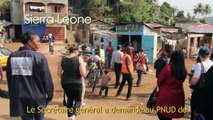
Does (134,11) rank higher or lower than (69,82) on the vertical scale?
higher

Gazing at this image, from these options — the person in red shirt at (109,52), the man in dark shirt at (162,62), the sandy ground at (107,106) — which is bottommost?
the sandy ground at (107,106)

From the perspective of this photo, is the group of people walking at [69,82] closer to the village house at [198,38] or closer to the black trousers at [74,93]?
the black trousers at [74,93]

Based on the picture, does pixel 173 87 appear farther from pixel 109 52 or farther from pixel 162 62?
pixel 109 52

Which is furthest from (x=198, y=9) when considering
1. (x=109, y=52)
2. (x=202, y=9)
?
(x=109, y=52)

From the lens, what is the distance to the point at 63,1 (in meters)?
33.7

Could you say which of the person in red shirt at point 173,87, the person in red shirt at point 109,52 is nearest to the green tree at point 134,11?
the person in red shirt at point 109,52

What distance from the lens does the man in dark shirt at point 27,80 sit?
3.34 metres

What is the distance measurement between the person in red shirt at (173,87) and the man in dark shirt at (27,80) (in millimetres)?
1726

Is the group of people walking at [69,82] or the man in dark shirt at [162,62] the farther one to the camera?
the man in dark shirt at [162,62]

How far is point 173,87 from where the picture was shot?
3932mm

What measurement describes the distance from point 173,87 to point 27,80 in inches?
84.1

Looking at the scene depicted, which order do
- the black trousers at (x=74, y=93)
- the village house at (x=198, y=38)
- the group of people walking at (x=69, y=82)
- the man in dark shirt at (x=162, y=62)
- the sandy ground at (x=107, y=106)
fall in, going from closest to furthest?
1. the group of people walking at (x=69, y=82)
2. the black trousers at (x=74, y=93)
3. the sandy ground at (x=107, y=106)
4. the man in dark shirt at (x=162, y=62)
5. the village house at (x=198, y=38)

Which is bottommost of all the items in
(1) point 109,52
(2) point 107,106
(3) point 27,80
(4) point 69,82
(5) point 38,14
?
(2) point 107,106

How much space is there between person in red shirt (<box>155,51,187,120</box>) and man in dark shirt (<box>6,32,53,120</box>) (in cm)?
173
